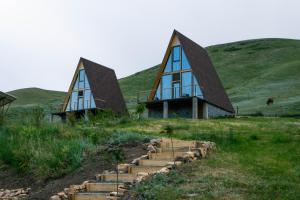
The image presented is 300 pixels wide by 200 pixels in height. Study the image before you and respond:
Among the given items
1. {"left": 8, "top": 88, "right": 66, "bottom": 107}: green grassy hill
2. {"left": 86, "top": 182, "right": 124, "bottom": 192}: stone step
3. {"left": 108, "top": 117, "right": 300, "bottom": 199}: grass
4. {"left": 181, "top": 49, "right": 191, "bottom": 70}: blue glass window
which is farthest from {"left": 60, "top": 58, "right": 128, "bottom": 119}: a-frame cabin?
{"left": 8, "top": 88, "right": 66, "bottom": 107}: green grassy hill

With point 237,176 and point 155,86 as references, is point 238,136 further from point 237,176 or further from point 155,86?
point 155,86

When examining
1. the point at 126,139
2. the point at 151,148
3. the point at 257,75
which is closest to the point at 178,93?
the point at 126,139

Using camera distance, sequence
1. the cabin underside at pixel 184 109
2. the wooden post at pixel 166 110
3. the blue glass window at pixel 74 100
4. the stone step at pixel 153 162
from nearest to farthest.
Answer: the stone step at pixel 153 162, the cabin underside at pixel 184 109, the wooden post at pixel 166 110, the blue glass window at pixel 74 100

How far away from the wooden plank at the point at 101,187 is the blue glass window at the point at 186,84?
2079 cm

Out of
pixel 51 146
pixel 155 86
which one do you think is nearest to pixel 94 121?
pixel 51 146

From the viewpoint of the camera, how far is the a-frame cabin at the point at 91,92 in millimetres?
36156

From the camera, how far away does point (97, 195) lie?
9297mm

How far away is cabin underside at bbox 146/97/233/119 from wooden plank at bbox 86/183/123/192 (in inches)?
773

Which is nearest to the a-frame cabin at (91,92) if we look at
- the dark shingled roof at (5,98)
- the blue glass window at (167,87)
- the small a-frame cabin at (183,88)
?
the small a-frame cabin at (183,88)

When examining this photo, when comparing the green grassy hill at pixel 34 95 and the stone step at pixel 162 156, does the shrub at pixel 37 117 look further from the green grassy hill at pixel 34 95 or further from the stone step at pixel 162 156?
the green grassy hill at pixel 34 95

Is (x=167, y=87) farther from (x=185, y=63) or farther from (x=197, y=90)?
(x=197, y=90)

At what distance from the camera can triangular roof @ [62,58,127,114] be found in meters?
36.4

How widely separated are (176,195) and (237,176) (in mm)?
2024

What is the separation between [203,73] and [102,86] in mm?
9129
